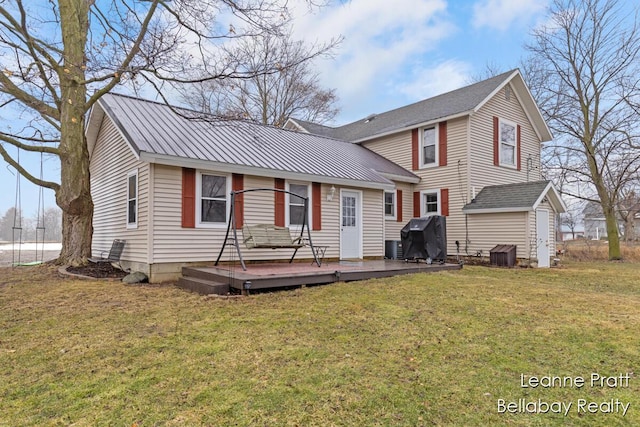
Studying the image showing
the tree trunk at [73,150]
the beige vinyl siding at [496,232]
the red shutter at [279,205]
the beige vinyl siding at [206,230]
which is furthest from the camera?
the beige vinyl siding at [496,232]

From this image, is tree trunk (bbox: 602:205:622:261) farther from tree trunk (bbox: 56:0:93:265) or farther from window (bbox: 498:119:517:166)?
tree trunk (bbox: 56:0:93:265)

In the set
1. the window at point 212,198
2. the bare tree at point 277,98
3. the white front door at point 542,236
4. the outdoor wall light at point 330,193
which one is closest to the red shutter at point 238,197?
the window at point 212,198

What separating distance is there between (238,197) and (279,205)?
112 cm

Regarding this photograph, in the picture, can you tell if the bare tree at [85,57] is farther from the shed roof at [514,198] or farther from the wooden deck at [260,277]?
the shed roof at [514,198]

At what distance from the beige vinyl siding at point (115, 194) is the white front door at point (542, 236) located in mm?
10864

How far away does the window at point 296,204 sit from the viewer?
951 cm

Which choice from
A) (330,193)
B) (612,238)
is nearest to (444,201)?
(330,193)

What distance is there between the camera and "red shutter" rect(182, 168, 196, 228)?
25.8 ft

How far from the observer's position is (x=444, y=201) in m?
13.0

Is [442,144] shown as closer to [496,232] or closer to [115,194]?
[496,232]

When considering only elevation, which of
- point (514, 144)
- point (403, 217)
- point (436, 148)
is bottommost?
point (403, 217)

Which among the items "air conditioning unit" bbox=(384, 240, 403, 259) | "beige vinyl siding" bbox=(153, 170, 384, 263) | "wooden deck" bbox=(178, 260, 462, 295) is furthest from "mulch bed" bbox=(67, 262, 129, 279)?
"air conditioning unit" bbox=(384, 240, 403, 259)

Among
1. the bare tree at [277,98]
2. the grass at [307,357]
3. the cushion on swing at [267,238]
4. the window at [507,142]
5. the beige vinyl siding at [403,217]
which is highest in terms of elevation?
the bare tree at [277,98]

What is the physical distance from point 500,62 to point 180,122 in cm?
2290
